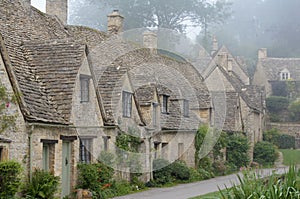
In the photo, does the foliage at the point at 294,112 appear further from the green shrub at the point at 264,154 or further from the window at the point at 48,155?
the window at the point at 48,155

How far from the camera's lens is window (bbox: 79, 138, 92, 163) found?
2200 cm

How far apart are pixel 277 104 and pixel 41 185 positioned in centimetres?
5159

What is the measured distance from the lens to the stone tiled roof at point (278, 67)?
74.5 meters

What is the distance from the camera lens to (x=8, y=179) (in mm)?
16156

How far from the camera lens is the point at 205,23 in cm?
6962

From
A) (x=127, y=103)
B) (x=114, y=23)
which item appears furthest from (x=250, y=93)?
(x=127, y=103)

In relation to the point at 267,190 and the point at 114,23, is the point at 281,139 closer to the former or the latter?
the point at 114,23

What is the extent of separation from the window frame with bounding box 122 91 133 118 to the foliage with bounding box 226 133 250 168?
641 inches

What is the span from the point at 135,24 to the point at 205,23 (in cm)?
1098

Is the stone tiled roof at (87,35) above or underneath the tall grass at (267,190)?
above

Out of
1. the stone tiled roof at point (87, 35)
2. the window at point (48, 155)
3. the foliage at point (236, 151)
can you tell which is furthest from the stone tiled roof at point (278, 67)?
the window at point (48, 155)

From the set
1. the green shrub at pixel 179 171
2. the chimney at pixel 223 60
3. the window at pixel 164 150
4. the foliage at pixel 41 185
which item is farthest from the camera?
the chimney at pixel 223 60

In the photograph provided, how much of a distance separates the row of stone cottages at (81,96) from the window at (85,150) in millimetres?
37

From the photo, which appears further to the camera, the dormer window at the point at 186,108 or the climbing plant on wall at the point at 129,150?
the dormer window at the point at 186,108
